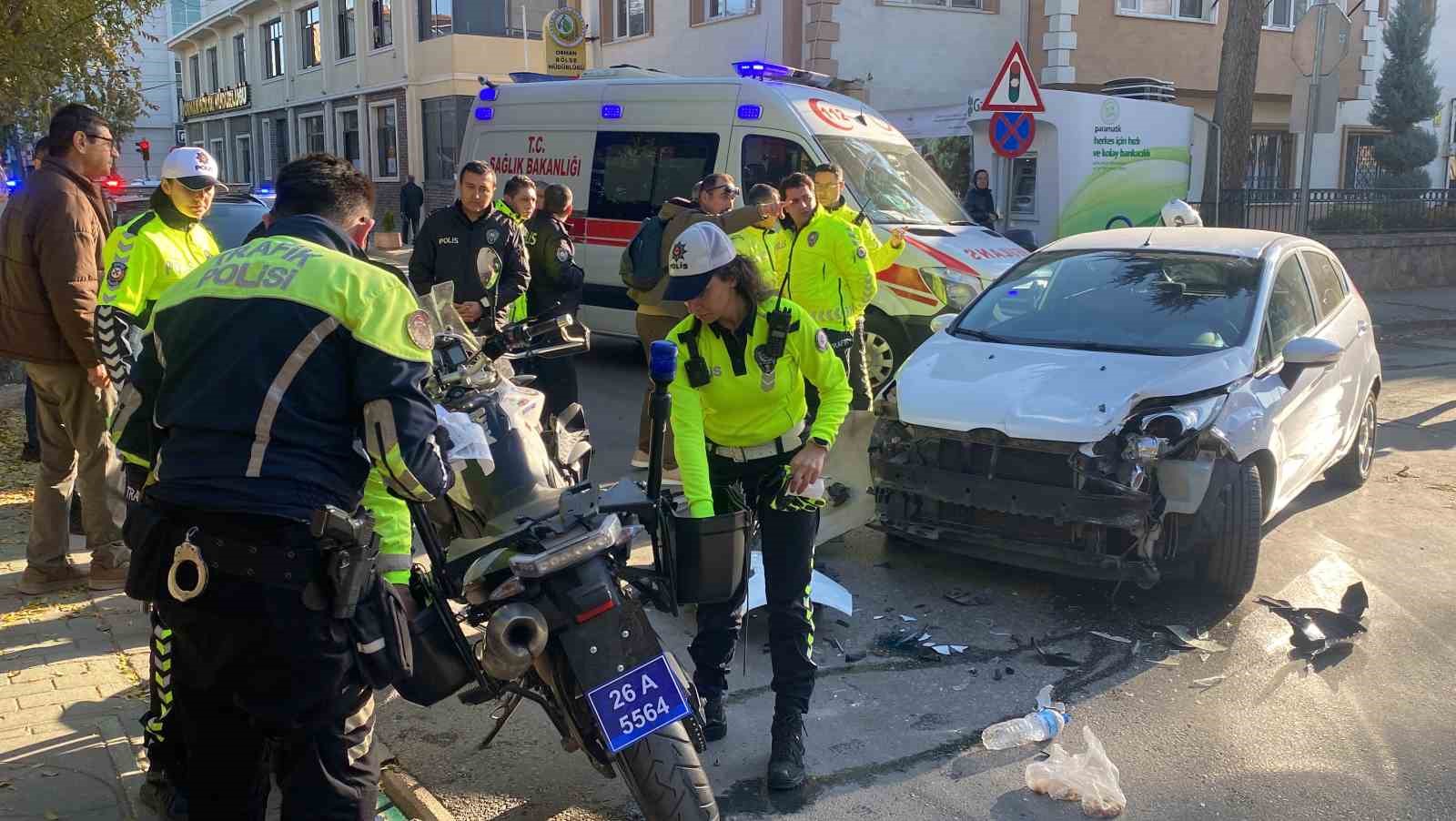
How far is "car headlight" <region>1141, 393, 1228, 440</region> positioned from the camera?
17.0ft

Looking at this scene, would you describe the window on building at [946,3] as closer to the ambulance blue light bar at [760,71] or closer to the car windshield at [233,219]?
the ambulance blue light bar at [760,71]

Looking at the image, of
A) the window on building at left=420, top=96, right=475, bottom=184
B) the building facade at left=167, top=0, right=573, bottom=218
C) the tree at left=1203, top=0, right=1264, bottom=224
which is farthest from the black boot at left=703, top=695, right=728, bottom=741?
the window on building at left=420, top=96, right=475, bottom=184

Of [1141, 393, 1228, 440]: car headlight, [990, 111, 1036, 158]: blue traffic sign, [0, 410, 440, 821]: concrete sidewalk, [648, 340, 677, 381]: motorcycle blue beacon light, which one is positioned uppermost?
[990, 111, 1036, 158]: blue traffic sign

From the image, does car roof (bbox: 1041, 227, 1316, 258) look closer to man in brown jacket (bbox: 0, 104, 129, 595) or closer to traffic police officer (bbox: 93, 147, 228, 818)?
traffic police officer (bbox: 93, 147, 228, 818)

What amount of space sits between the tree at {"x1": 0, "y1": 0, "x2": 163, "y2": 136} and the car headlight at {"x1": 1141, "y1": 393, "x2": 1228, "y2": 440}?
9077mm

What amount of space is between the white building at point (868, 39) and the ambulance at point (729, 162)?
8680 millimetres

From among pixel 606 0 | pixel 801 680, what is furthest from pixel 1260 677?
pixel 606 0

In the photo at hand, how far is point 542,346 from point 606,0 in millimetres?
22856

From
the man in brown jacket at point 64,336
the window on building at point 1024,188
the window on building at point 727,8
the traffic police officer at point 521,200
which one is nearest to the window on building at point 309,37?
the window on building at point 727,8

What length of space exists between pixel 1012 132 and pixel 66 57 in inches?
342

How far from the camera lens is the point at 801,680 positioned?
3.90m

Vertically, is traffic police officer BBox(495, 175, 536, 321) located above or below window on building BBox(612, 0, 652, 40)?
below

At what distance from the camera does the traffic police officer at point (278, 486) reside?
2.51 meters

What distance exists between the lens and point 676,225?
7.34 meters
